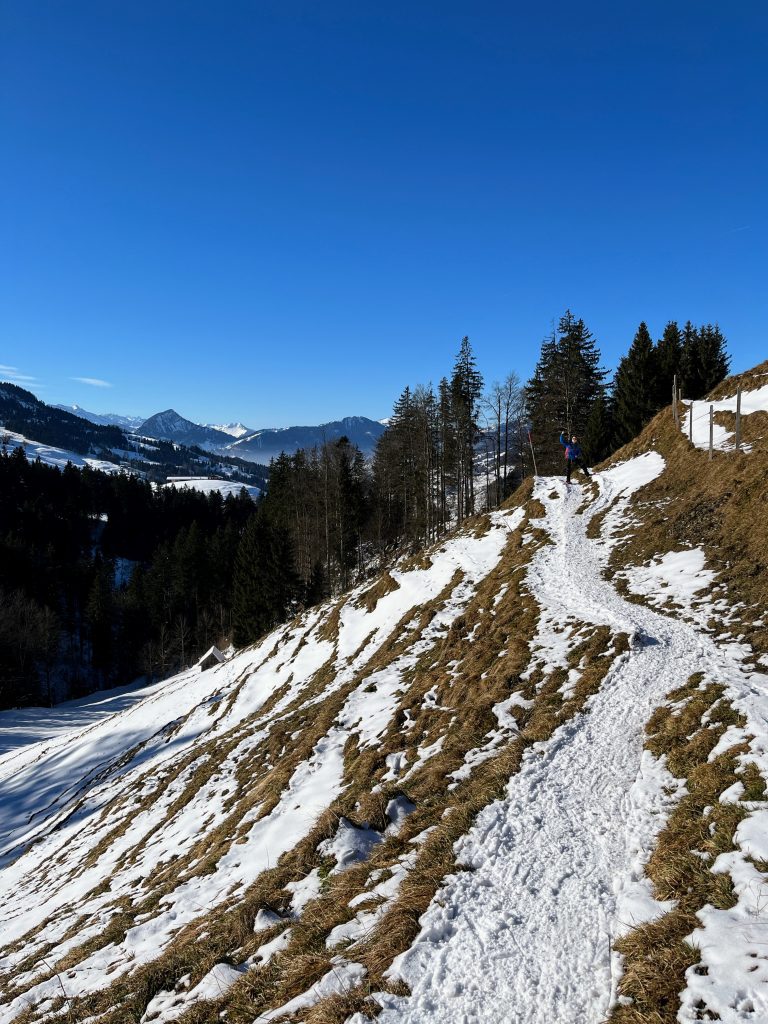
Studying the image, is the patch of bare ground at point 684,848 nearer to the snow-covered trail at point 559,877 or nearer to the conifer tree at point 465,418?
the snow-covered trail at point 559,877

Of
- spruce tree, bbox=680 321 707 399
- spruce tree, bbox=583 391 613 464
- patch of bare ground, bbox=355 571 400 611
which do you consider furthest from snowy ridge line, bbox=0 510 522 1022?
spruce tree, bbox=680 321 707 399

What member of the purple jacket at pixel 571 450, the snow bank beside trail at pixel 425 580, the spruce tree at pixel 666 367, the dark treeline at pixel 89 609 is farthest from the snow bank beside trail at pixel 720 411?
the dark treeline at pixel 89 609

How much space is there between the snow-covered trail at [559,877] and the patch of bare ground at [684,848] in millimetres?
267

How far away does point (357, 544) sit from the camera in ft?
179

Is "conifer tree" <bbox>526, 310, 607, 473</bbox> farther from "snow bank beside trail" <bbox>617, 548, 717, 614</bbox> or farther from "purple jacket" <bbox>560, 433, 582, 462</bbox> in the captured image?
"snow bank beside trail" <bbox>617, 548, 717, 614</bbox>

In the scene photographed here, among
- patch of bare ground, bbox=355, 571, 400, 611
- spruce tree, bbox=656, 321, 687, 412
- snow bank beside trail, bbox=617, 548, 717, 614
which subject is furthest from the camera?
spruce tree, bbox=656, 321, 687, 412

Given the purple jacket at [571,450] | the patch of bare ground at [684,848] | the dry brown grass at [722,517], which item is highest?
the purple jacket at [571,450]

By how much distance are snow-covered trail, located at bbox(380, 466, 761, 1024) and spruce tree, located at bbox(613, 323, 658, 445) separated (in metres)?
38.9

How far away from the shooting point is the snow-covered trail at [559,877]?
14.8 feet

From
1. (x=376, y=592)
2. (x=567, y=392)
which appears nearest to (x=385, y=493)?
(x=567, y=392)

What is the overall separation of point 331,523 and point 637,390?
31730 millimetres

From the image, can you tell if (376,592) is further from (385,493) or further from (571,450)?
(385,493)

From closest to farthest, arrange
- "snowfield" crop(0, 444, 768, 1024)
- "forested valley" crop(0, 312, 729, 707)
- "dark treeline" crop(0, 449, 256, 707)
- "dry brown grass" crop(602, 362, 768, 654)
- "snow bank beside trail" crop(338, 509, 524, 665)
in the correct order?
"snowfield" crop(0, 444, 768, 1024) → "dry brown grass" crop(602, 362, 768, 654) → "snow bank beside trail" crop(338, 509, 524, 665) → "forested valley" crop(0, 312, 729, 707) → "dark treeline" crop(0, 449, 256, 707)

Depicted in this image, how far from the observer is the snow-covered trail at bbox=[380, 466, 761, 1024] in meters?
4.52
